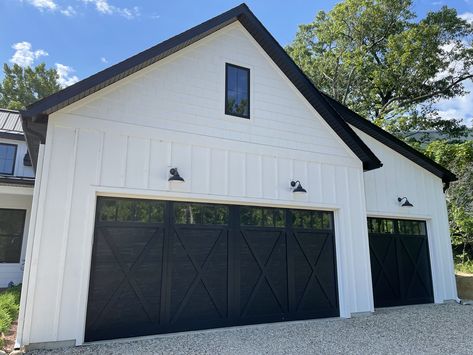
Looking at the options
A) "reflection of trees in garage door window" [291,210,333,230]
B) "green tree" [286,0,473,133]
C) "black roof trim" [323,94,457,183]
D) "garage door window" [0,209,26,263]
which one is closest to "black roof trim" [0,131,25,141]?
"garage door window" [0,209,26,263]

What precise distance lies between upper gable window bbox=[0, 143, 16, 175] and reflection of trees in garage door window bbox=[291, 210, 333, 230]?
415 inches

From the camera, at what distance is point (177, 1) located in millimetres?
11477

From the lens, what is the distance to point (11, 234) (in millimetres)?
11000

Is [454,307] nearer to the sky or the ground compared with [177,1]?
nearer to the ground

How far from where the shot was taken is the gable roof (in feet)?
18.9

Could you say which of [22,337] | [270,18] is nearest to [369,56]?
[270,18]

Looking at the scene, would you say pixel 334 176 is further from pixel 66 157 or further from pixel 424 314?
pixel 66 157

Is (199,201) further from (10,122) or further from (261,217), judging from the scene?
(10,122)

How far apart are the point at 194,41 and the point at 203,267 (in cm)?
451

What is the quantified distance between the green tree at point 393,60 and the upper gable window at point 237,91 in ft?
43.2

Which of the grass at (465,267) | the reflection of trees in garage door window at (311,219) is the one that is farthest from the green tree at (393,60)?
the reflection of trees in garage door window at (311,219)

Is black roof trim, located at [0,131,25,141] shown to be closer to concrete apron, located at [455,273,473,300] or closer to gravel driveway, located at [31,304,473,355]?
gravel driveway, located at [31,304,473,355]

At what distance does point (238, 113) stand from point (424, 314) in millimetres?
6361

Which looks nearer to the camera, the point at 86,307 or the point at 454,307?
the point at 86,307
